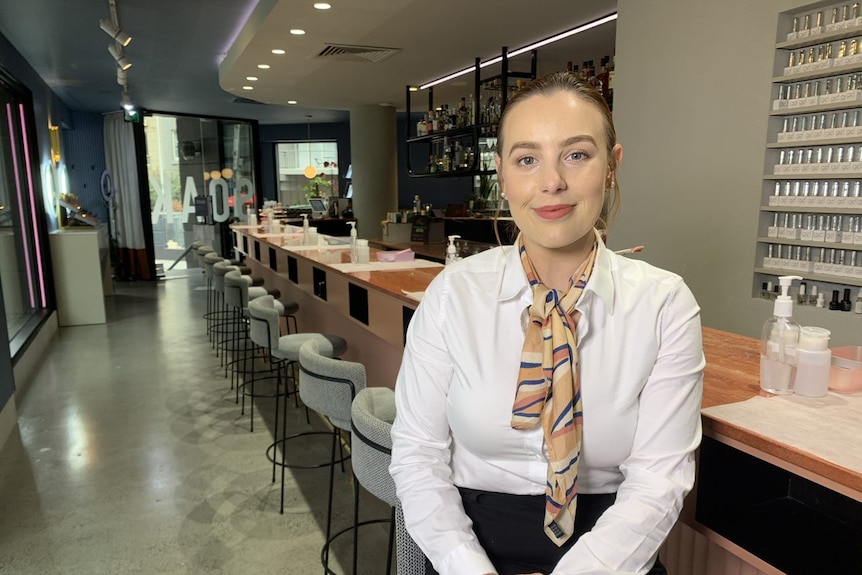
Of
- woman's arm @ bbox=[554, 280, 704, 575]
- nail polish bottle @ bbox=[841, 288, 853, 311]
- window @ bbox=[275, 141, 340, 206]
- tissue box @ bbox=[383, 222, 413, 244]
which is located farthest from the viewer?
window @ bbox=[275, 141, 340, 206]

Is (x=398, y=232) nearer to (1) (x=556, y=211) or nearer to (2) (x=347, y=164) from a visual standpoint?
(1) (x=556, y=211)

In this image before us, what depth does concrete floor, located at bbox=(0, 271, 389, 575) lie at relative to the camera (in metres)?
2.51

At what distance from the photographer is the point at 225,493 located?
3025 millimetres

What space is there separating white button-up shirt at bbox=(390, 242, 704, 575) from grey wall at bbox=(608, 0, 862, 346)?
2.08 m

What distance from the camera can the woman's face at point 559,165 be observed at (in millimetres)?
1097

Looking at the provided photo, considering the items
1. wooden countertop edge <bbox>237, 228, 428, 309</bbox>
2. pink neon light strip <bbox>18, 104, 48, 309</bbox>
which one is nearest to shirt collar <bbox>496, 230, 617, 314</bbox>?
wooden countertop edge <bbox>237, 228, 428, 309</bbox>

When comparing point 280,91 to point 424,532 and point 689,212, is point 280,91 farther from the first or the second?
point 424,532

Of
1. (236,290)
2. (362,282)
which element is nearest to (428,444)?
(362,282)

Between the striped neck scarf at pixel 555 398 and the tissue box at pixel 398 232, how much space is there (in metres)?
6.23

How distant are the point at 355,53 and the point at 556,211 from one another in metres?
4.90

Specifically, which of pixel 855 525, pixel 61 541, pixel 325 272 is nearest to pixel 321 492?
pixel 61 541

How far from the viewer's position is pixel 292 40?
5.02 m

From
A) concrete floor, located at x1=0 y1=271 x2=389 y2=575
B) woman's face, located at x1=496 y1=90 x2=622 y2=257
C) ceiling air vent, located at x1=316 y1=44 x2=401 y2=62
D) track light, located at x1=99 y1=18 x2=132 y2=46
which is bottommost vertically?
concrete floor, located at x1=0 y1=271 x2=389 y2=575

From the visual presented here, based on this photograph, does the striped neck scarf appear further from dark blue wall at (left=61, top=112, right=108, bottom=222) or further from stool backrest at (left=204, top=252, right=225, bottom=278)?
dark blue wall at (left=61, top=112, right=108, bottom=222)
